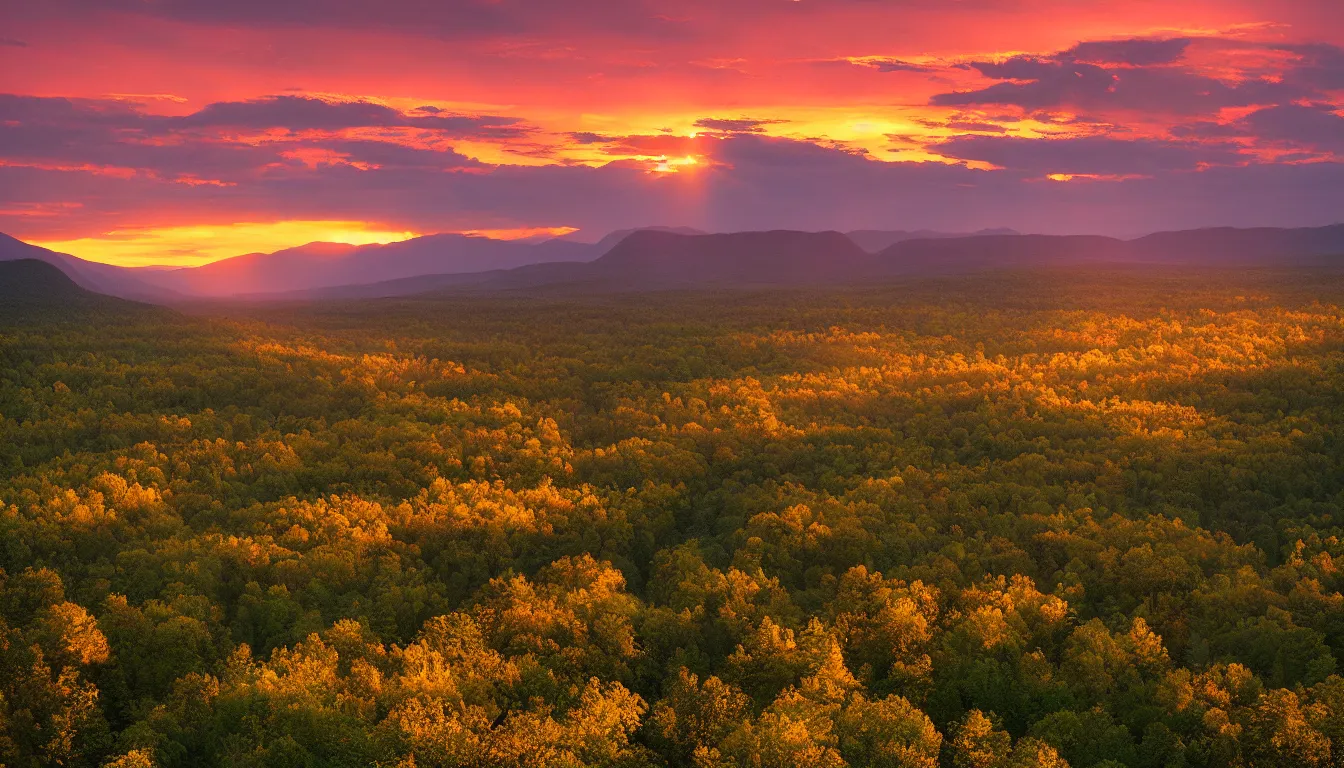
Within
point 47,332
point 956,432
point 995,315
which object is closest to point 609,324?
point 995,315

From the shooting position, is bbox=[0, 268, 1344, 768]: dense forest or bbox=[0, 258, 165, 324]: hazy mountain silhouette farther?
bbox=[0, 258, 165, 324]: hazy mountain silhouette

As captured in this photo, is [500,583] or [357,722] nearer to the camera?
[357,722]

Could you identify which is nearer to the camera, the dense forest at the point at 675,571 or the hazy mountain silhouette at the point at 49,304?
the dense forest at the point at 675,571

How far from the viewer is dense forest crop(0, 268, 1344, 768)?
118 ft

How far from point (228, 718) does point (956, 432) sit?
57745mm

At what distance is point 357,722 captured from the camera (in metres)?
36.1

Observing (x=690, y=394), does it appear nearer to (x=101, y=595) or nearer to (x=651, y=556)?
(x=651, y=556)

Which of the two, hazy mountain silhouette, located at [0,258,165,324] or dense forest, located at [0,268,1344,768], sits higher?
hazy mountain silhouette, located at [0,258,165,324]

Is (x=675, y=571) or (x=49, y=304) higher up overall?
(x=49, y=304)

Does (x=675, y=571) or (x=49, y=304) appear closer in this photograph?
(x=675, y=571)

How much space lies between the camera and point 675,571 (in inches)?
2016

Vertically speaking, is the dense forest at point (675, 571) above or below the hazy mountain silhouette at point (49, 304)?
below

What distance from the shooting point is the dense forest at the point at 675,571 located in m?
35.8

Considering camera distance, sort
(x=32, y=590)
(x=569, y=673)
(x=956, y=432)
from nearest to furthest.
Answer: (x=569, y=673) → (x=32, y=590) → (x=956, y=432)
